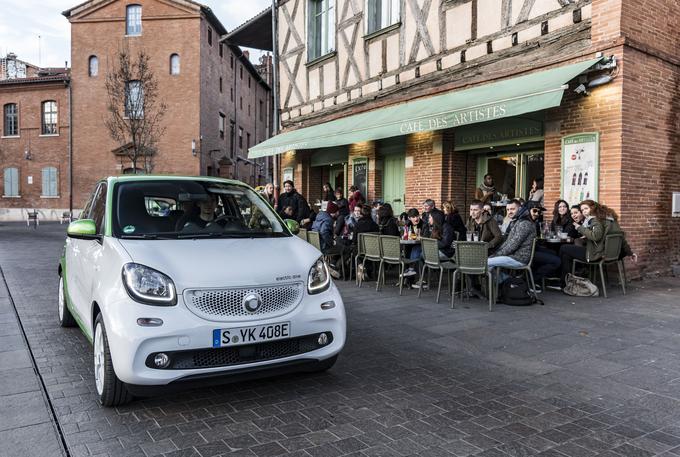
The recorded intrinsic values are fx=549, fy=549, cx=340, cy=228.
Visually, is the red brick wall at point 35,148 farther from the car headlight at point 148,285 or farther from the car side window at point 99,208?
the car headlight at point 148,285

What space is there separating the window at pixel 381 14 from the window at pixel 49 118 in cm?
2849

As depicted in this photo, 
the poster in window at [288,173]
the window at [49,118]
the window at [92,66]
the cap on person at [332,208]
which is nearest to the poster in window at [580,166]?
the cap on person at [332,208]

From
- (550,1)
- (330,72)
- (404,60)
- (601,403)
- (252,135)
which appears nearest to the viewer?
(601,403)

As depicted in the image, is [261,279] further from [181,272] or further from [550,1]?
[550,1]

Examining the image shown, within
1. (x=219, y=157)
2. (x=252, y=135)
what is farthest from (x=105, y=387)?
(x=252, y=135)

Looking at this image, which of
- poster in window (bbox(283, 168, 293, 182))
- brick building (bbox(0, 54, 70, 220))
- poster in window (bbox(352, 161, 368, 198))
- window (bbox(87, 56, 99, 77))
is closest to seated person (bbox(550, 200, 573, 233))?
poster in window (bbox(352, 161, 368, 198))

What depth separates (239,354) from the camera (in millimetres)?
3631

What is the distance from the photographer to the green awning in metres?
8.19

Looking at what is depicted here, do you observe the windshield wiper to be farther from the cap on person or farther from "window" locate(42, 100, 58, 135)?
"window" locate(42, 100, 58, 135)

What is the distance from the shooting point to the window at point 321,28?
15781mm

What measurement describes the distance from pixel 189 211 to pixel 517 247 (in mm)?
4795

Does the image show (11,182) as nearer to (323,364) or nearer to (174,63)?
(174,63)

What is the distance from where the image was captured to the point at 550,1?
959 centimetres

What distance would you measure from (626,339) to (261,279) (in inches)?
159
